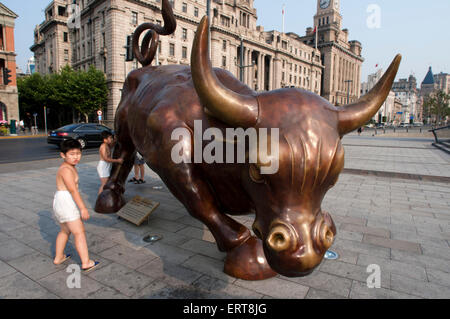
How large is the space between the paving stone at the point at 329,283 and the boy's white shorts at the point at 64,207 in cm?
230

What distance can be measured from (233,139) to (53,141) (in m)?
16.4

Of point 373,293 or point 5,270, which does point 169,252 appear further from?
point 373,293

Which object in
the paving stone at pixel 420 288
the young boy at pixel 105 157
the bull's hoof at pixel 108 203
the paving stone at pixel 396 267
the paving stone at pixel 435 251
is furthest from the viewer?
the young boy at pixel 105 157

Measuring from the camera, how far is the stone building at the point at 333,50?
275 feet

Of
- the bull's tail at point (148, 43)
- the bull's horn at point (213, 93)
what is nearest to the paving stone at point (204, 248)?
the bull's horn at point (213, 93)

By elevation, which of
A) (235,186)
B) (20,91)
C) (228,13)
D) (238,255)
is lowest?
(238,255)

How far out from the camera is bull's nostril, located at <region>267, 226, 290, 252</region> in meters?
1.62

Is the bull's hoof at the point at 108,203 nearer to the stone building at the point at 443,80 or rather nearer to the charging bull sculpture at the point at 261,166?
the charging bull sculpture at the point at 261,166

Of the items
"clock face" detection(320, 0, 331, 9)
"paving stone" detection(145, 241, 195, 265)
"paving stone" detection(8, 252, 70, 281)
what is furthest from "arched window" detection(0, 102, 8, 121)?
"clock face" detection(320, 0, 331, 9)

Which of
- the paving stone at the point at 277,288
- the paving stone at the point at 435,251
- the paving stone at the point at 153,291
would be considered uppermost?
the paving stone at the point at 153,291

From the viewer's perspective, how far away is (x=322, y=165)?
1711mm

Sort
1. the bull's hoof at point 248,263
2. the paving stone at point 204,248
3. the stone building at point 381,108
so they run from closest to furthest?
1. the bull's hoof at point 248,263
2. the paving stone at point 204,248
3. the stone building at point 381,108
